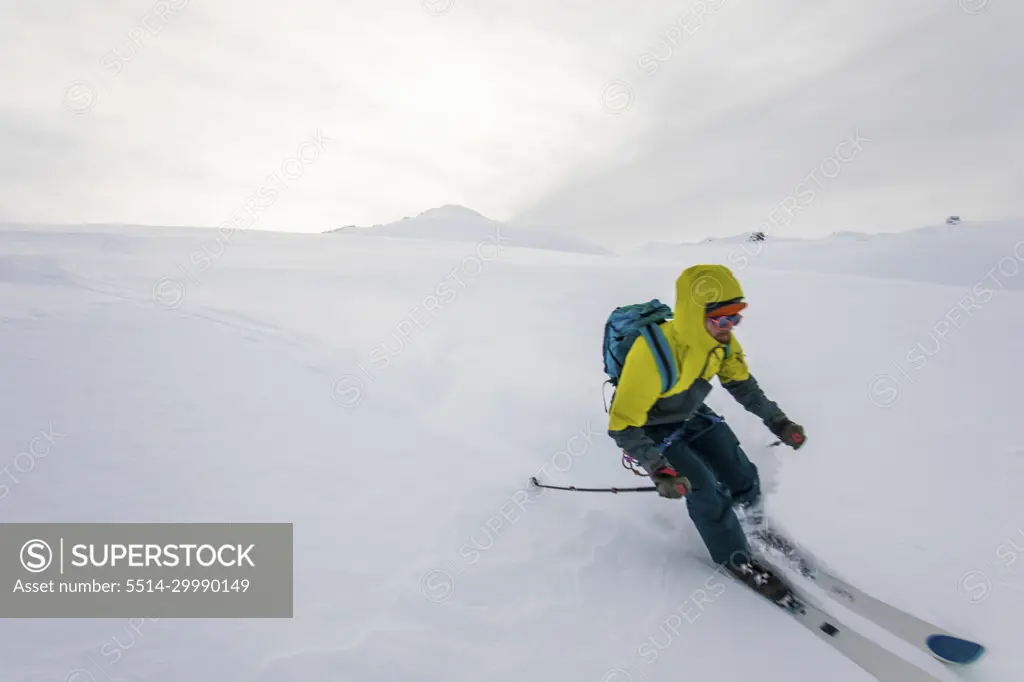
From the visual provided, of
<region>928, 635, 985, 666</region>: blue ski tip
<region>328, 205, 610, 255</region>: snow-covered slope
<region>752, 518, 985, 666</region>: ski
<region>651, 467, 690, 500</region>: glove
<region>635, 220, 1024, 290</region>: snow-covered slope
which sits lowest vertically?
<region>928, 635, 985, 666</region>: blue ski tip

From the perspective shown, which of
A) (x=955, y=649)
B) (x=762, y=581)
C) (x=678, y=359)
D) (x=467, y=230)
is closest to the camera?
(x=955, y=649)

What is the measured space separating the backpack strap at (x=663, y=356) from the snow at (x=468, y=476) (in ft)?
4.86

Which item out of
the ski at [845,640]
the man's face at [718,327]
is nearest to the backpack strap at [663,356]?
the man's face at [718,327]

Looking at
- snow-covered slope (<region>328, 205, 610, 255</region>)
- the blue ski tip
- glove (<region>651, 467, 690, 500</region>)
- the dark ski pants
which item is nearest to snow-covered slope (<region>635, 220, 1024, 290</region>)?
snow-covered slope (<region>328, 205, 610, 255</region>)

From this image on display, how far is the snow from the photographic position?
2818 mm

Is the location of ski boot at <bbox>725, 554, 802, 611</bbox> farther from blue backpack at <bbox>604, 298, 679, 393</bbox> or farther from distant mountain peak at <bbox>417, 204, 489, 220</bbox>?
distant mountain peak at <bbox>417, 204, 489, 220</bbox>

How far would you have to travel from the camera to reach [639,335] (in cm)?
350

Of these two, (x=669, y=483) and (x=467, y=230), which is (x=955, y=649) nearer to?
(x=669, y=483)

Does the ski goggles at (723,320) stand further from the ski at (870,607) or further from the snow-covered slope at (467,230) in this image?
the snow-covered slope at (467,230)

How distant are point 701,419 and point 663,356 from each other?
1.06 metres

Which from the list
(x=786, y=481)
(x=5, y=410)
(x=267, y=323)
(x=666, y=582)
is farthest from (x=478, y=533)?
(x=267, y=323)

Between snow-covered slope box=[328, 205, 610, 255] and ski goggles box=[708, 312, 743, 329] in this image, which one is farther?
snow-covered slope box=[328, 205, 610, 255]

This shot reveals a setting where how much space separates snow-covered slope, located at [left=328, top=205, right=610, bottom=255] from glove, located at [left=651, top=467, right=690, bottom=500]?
35.6m

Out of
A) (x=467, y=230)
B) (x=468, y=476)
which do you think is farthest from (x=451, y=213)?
(x=468, y=476)
